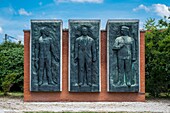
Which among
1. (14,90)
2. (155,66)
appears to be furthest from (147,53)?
(14,90)

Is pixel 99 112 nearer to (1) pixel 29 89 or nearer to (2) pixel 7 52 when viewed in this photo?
(1) pixel 29 89

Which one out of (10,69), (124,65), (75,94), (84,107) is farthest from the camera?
(10,69)

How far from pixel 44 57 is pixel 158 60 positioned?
21.1 ft

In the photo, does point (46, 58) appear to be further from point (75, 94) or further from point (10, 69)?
point (10, 69)

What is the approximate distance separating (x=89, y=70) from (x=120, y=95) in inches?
79.3

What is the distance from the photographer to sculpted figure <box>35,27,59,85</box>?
742 inches

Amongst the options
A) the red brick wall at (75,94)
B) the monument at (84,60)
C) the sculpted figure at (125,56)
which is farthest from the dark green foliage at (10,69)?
the sculpted figure at (125,56)

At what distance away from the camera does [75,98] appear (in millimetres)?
19109

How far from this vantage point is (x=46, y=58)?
1884 cm

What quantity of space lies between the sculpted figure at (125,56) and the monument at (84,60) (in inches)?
41.0

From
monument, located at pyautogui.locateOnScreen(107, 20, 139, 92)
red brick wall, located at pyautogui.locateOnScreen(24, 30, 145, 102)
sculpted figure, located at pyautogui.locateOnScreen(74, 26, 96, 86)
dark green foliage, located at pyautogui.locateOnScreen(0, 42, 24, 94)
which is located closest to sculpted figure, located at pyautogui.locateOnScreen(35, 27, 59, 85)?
red brick wall, located at pyautogui.locateOnScreen(24, 30, 145, 102)

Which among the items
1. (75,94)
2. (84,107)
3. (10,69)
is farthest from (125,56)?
(10,69)

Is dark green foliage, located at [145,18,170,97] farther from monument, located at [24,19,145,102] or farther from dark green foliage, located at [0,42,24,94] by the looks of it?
dark green foliage, located at [0,42,24,94]

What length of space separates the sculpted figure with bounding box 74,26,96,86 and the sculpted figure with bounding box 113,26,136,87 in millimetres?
1189
